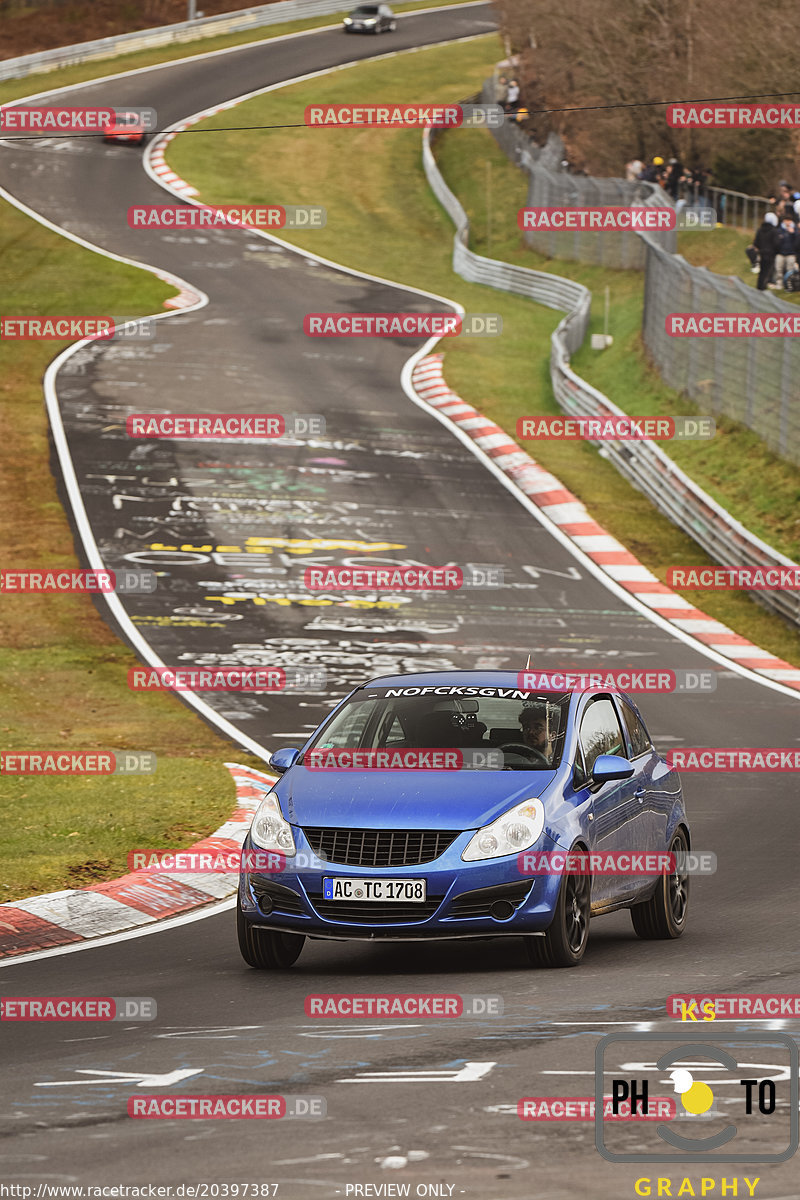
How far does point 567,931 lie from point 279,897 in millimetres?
1506


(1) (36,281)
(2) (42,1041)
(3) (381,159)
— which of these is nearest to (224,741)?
(2) (42,1041)

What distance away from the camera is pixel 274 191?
197ft

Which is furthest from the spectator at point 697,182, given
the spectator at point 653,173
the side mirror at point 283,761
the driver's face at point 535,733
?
the side mirror at point 283,761

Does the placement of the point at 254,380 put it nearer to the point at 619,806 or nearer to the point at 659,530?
the point at 659,530

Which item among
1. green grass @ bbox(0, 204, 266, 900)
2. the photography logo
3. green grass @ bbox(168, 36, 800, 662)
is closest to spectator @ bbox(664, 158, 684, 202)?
green grass @ bbox(168, 36, 800, 662)

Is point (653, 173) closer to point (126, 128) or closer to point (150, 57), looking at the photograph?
point (126, 128)

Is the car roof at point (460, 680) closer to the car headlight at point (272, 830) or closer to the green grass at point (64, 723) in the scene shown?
the car headlight at point (272, 830)

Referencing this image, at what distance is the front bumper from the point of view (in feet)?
31.3

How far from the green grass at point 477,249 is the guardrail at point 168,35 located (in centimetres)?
939

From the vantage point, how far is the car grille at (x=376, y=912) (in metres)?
9.56

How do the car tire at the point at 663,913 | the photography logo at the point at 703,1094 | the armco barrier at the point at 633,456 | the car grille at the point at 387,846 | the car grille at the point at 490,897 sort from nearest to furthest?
1. the photography logo at the point at 703,1094
2. the car grille at the point at 490,897
3. the car grille at the point at 387,846
4. the car tire at the point at 663,913
5. the armco barrier at the point at 633,456

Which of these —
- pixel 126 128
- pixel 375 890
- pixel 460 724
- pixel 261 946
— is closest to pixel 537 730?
pixel 460 724

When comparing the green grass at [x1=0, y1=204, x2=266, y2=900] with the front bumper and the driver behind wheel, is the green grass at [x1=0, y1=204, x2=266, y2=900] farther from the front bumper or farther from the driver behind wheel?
the driver behind wheel

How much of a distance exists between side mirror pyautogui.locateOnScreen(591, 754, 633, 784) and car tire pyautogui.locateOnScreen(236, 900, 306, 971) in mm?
1837
